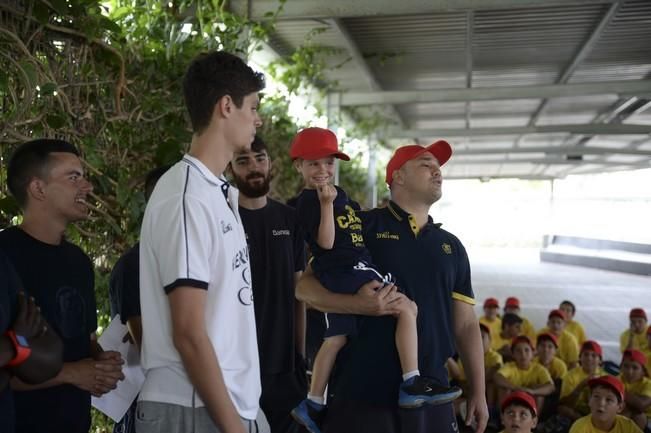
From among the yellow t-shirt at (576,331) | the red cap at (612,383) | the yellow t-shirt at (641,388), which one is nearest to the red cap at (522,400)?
the red cap at (612,383)

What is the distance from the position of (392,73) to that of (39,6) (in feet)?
24.0

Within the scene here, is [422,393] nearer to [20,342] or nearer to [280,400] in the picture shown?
[280,400]

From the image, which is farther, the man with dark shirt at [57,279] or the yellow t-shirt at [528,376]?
the yellow t-shirt at [528,376]

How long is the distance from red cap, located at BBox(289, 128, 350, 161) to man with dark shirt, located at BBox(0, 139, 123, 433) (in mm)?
900

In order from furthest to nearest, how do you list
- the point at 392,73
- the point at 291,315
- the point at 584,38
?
1. the point at 392,73
2. the point at 584,38
3. the point at 291,315

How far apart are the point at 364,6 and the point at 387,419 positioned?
4084mm

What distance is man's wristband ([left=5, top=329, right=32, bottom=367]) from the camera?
4.69 ft

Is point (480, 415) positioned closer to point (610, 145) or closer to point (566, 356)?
point (566, 356)

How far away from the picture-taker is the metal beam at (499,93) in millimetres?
9180

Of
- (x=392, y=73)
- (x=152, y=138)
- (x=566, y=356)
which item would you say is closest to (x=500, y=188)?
(x=392, y=73)

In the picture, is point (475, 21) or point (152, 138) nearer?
point (152, 138)

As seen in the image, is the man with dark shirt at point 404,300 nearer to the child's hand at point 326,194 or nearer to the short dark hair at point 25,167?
the child's hand at point 326,194

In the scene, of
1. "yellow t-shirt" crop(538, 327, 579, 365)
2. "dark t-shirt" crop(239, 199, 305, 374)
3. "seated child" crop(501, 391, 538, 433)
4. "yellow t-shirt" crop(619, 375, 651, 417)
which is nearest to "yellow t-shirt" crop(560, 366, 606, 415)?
"yellow t-shirt" crop(619, 375, 651, 417)

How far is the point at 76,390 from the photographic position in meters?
2.07
